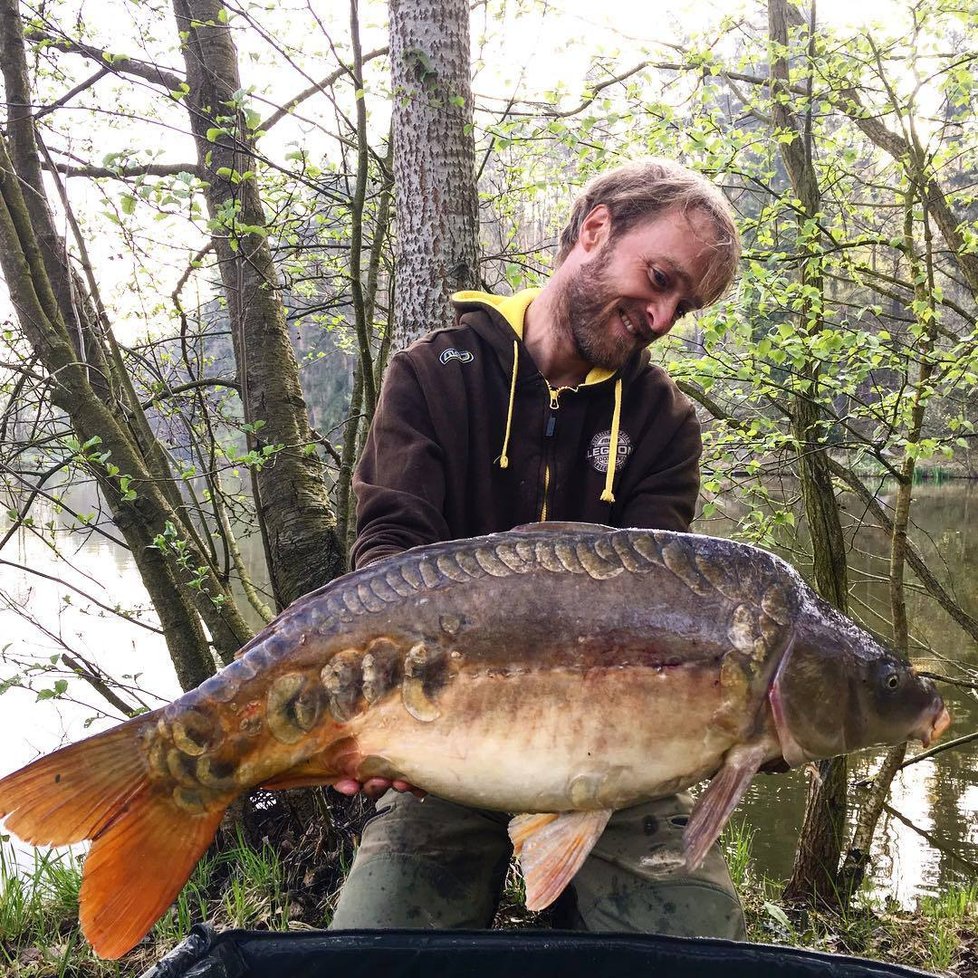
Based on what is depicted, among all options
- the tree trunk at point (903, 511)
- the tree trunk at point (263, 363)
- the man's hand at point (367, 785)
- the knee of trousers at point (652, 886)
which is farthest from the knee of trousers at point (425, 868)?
the tree trunk at point (903, 511)

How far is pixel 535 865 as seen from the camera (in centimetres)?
134

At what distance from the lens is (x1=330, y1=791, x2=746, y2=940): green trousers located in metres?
1.59

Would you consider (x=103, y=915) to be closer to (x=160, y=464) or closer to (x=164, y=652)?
(x=160, y=464)

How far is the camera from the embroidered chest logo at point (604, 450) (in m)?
2.04

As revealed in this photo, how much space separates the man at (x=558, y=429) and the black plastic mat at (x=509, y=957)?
284 mm

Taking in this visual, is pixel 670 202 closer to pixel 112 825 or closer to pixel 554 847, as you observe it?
pixel 554 847

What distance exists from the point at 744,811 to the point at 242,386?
4.22 metres

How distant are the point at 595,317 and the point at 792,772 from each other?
16.5ft

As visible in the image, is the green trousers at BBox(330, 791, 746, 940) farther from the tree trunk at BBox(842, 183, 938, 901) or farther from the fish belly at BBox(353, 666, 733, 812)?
the tree trunk at BBox(842, 183, 938, 901)

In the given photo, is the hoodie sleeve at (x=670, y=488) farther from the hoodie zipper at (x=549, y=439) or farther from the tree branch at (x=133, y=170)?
the tree branch at (x=133, y=170)

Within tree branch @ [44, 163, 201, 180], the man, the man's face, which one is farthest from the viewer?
tree branch @ [44, 163, 201, 180]

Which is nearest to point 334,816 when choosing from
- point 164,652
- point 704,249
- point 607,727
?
point 607,727

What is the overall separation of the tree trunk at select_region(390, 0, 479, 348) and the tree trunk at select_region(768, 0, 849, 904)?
143 centimetres

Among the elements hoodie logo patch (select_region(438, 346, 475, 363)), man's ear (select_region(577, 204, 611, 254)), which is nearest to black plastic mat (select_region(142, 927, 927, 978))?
hoodie logo patch (select_region(438, 346, 475, 363))
